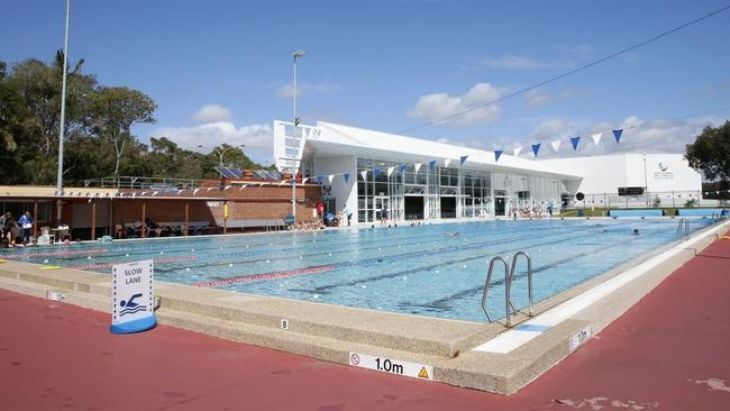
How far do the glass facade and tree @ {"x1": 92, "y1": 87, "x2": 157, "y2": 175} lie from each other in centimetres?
2148

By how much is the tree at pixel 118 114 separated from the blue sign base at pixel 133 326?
132ft

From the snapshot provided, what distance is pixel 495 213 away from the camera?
5109 cm

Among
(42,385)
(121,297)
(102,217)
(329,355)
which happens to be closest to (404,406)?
(329,355)

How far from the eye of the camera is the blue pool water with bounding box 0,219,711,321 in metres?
8.93

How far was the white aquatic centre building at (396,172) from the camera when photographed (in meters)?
30.3

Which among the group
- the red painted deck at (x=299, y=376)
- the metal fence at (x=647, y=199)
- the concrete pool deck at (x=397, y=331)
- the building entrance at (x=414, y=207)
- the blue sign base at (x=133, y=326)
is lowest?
the red painted deck at (x=299, y=376)

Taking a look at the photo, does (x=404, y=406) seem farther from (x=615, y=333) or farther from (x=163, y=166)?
(x=163, y=166)

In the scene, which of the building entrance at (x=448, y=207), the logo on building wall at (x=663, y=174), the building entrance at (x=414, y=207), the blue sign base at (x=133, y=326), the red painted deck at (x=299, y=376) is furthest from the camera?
the logo on building wall at (x=663, y=174)

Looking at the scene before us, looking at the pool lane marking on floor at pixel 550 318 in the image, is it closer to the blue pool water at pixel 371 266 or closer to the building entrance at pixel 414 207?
the blue pool water at pixel 371 266

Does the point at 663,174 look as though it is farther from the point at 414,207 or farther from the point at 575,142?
the point at 575,142

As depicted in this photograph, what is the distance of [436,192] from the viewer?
4281 cm

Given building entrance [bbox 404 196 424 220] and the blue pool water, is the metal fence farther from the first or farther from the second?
the blue pool water

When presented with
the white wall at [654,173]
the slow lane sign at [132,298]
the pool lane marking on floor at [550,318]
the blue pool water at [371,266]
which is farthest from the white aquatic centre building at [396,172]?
the slow lane sign at [132,298]

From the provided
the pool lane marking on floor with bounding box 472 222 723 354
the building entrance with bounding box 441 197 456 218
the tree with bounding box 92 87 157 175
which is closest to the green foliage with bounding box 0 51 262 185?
the tree with bounding box 92 87 157 175
